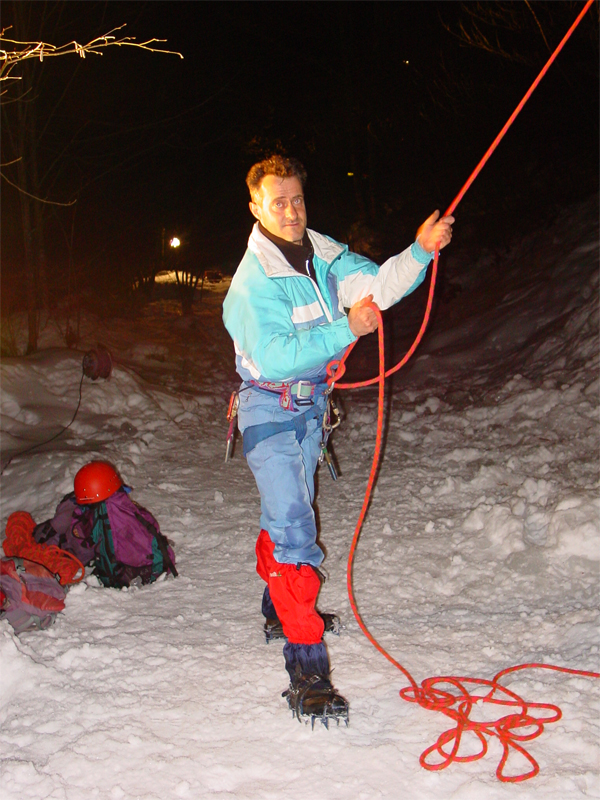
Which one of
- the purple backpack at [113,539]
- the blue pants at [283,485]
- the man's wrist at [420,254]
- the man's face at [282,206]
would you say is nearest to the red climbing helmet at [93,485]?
the purple backpack at [113,539]

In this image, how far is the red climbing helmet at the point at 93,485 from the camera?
4508mm

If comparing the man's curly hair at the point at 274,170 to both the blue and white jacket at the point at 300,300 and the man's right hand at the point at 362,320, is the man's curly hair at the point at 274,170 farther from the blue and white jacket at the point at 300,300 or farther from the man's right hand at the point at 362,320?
the man's right hand at the point at 362,320

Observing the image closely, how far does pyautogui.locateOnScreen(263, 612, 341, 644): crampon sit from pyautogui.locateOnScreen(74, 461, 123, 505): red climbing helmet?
1.44 metres

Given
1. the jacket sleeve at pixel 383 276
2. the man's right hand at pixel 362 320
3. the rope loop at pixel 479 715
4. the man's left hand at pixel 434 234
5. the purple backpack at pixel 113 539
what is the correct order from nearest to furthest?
the rope loop at pixel 479 715
the man's right hand at pixel 362 320
the man's left hand at pixel 434 234
the jacket sleeve at pixel 383 276
the purple backpack at pixel 113 539

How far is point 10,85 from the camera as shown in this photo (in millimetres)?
9875

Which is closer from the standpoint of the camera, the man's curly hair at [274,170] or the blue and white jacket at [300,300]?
the blue and white jacket at [300,300]

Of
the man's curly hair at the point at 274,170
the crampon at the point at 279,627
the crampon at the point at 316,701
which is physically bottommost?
the crampon at the point at 316,701

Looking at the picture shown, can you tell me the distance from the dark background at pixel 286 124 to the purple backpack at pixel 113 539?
749cm

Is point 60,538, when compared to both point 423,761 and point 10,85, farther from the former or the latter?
point 10,85

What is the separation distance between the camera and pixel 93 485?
14.8ft

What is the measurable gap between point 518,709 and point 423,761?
1.71ft

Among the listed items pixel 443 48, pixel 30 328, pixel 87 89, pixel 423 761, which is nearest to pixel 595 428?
pixel 423 761

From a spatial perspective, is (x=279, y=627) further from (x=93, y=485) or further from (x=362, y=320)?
(x=362, y=320)

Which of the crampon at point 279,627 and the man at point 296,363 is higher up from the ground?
the man at point 296,363
